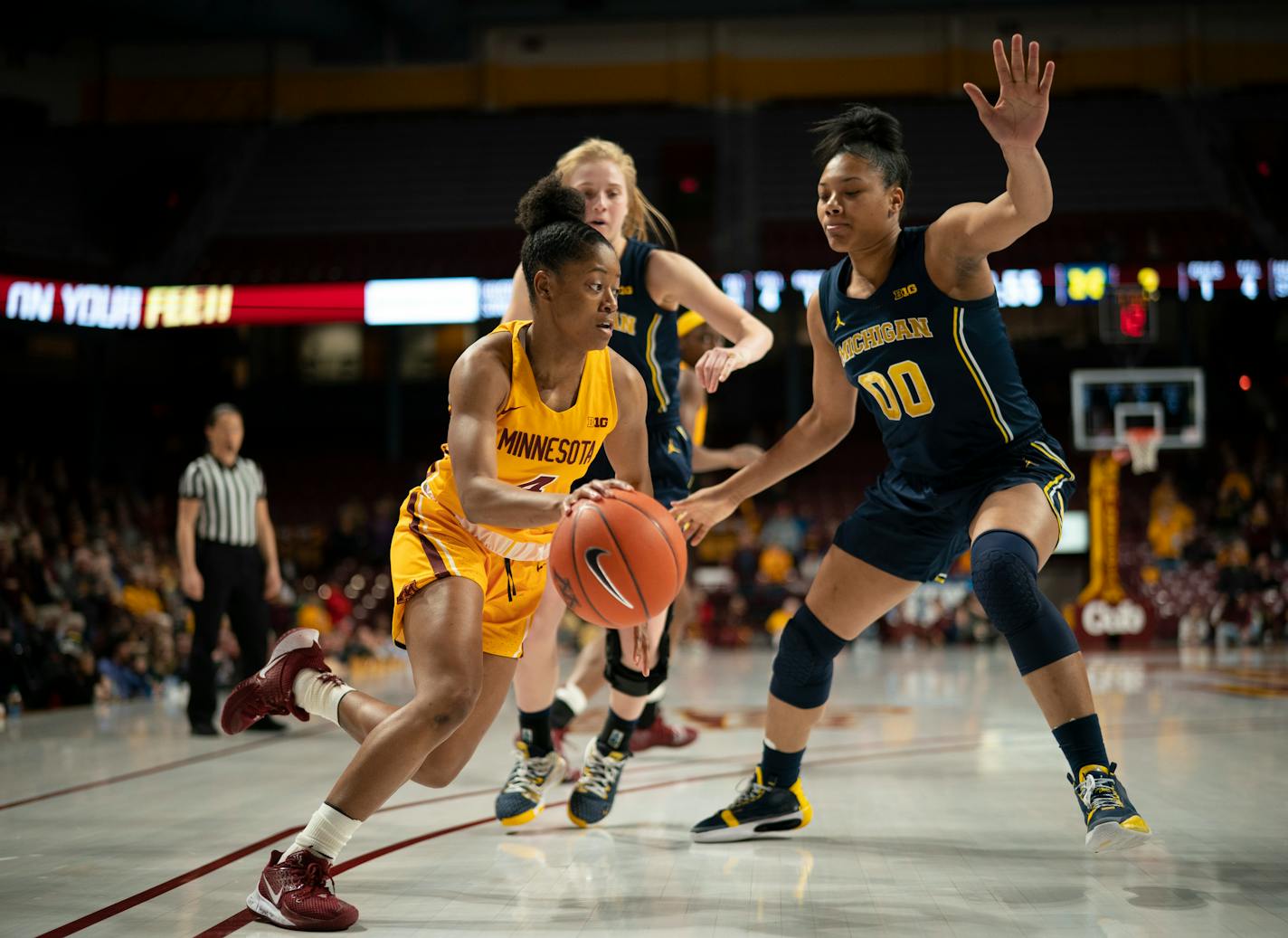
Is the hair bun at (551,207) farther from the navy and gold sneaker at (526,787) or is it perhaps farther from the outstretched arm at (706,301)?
the navy and gold sneaker at (526,787)

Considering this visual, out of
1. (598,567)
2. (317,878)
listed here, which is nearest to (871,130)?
(598,567)

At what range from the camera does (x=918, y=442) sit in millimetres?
3369

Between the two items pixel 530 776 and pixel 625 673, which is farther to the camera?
pixel 625 673

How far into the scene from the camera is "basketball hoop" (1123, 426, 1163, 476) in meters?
13.1

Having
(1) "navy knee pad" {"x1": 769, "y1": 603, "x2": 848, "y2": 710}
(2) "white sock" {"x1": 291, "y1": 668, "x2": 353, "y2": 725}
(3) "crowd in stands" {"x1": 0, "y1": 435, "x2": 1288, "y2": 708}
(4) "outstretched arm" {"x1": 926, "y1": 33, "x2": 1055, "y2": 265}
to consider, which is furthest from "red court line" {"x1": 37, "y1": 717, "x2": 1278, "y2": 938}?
(3) "crowd in stands" {"x1": 0, "y1": 435, "x2": 1288, "y2": 708}

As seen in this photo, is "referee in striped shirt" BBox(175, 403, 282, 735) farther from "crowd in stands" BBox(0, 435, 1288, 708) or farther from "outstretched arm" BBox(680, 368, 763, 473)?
"outstretched arm" BBox(680, 368, 763, 473)

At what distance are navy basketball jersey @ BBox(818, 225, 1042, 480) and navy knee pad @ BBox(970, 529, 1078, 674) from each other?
0.36 m

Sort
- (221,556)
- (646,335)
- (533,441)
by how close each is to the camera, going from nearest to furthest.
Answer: (533,441) < (646,335) < (221,556)

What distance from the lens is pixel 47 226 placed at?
18.9 meters

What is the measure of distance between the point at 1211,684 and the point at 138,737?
6.39 meters

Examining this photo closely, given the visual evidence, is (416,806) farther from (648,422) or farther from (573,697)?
(648,422)

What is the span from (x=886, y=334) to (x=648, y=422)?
1.08 m

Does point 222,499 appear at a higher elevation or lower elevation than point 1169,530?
higher

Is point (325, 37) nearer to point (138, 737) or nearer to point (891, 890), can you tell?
point (138, 737)
